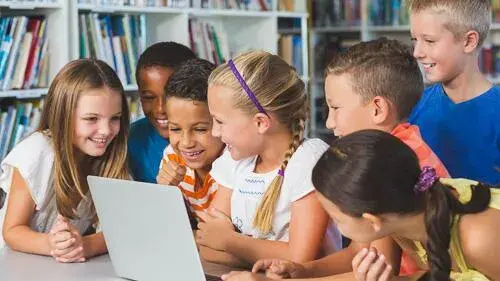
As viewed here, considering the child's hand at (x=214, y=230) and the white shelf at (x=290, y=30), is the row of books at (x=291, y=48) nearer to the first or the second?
the white shelf at (x=290, y=30)

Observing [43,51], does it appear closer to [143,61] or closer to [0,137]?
[0,137]

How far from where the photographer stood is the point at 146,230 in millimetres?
1617

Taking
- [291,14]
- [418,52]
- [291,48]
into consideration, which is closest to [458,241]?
[418,52]

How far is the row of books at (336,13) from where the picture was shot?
5.23 m

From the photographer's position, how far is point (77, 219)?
218 cm

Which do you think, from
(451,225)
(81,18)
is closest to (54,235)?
(451,225)

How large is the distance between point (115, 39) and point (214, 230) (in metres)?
2.11

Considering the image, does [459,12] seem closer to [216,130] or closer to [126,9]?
[216,130]

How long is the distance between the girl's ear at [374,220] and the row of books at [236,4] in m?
2.87

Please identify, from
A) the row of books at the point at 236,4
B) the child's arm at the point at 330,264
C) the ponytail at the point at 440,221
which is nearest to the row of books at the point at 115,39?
the row of books at the point at 236,4

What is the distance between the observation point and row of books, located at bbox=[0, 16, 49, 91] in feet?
11.2

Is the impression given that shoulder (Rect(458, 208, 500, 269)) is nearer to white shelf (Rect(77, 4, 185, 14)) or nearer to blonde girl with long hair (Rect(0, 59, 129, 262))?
blonde girl with long hair (Rect(0, 59, 129, 262))

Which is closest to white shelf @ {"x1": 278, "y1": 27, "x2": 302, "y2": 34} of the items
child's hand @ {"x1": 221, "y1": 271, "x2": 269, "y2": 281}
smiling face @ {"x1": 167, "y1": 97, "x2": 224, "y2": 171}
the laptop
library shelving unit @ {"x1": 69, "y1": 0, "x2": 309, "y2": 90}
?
library shelving unit @ {"x1": 69, "y1": 0, "x2": 309, "y2": 90}

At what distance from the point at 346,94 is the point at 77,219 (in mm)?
783
